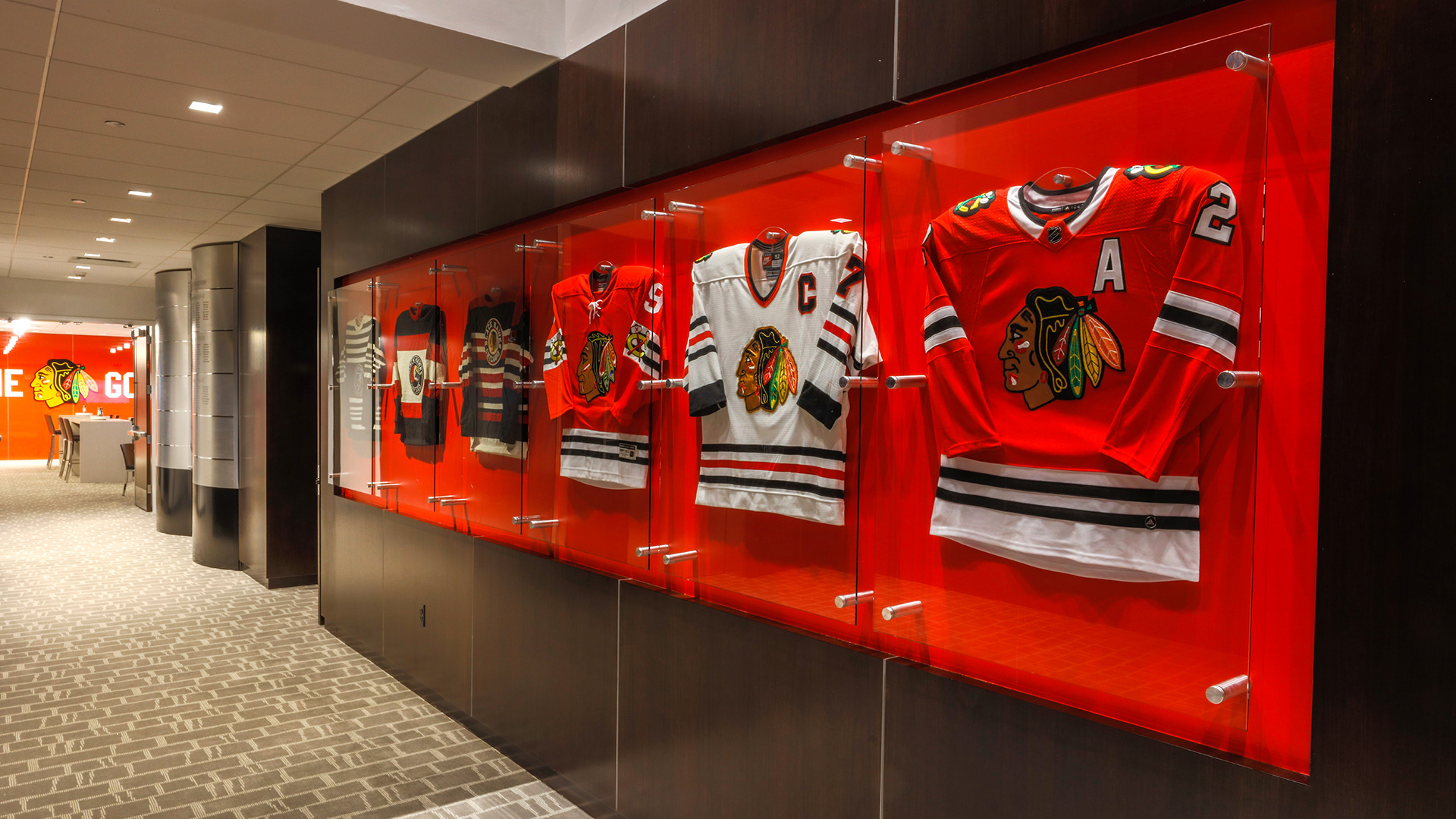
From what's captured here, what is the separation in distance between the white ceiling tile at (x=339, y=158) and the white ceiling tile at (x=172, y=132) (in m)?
0.06

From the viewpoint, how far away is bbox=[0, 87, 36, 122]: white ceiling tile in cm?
423

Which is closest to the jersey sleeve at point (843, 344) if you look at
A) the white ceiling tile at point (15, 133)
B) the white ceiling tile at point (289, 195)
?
the white ceiling tile at point (15, 133)

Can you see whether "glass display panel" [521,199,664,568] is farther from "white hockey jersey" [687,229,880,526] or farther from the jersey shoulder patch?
the jersey shoulder patch

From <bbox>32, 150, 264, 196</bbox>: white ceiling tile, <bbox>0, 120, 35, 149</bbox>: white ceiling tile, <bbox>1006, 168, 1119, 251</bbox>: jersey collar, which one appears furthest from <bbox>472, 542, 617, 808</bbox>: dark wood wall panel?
<bbox>32, 150, 264, 196</bbox>: white ceiling tile

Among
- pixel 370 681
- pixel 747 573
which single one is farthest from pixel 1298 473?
pixel 370 681

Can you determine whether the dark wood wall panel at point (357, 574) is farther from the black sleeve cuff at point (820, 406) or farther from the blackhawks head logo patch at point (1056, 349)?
the blackhawks head logo patch at point (1056, 349)

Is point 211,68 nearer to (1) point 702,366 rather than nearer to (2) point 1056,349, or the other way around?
(1) point 702,366

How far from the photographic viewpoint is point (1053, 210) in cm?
188

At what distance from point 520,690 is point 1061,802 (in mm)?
2599

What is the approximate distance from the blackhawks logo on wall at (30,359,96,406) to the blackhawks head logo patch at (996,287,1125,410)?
25086 mm

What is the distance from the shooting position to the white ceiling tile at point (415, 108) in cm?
430

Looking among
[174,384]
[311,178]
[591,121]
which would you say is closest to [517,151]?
[591,121]

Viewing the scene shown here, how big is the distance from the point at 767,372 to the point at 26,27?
332 centimetres

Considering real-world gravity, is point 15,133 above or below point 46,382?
above
